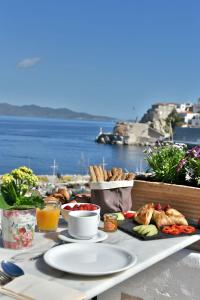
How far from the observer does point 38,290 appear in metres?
1.58

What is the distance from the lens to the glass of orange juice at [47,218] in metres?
2.34

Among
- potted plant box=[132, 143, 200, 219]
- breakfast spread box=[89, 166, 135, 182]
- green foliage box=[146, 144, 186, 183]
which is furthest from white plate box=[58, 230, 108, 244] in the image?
green foliage box=[146, 144, 186, 183]

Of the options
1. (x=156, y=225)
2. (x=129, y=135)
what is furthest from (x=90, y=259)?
(x=129, y=135)

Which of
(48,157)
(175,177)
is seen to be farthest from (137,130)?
(175,177)

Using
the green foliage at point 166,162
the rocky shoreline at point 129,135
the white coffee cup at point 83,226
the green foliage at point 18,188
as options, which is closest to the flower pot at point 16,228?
the green foliage at point 18,188

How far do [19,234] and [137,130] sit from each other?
120657mm


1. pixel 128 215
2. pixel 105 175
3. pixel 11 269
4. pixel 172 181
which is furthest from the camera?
pixel 172 181

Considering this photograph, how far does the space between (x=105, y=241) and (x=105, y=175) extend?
682mm

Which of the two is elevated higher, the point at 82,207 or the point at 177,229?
the point at 82,207

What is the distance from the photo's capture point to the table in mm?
1692

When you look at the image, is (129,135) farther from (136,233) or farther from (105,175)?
(136,233)

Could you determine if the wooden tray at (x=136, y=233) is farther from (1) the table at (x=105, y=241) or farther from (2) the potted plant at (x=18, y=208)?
(2) the potted plant at (x=18, y=208)

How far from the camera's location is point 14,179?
7.43 ft

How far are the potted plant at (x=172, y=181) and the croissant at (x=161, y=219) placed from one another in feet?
1.34
